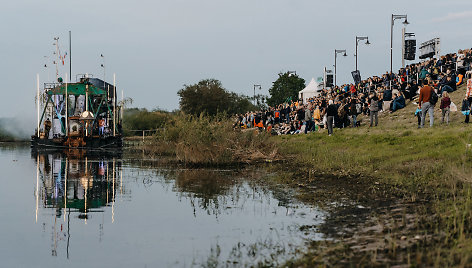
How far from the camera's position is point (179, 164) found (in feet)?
85.1

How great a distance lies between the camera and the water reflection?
29.4ft

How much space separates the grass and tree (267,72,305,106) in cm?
8030

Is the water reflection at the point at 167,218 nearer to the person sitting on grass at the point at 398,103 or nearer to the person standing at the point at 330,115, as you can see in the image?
the person standing at the point at 330,115

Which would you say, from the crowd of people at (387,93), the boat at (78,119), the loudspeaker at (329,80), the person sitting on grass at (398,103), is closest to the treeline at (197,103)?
the loudspeaker at (329,80)

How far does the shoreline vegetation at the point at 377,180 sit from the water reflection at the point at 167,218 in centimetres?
88

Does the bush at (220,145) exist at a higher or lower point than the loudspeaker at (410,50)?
lower

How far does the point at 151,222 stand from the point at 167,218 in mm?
467

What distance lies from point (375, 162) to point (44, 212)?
9906 millimetres

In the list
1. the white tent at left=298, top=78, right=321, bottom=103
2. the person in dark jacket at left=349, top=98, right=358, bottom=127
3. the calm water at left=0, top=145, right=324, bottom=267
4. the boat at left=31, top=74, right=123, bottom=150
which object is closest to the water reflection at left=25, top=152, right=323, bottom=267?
the calm water at left=0, top=145, right=324, bottom=267

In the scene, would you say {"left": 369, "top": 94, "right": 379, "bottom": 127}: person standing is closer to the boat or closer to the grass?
the grass

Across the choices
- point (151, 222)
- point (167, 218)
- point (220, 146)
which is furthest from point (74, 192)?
point (220, 146)

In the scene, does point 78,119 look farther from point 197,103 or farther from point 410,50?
point 197,103

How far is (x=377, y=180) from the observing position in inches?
595

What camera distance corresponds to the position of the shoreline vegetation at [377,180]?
7586 millimetres
